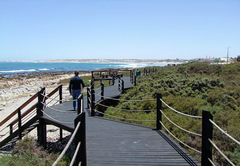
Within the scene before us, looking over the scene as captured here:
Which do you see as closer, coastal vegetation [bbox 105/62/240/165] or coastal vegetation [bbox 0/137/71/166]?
coastal vegetation [bbox 0/137/71/166]

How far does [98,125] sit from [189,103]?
4075 millimetres

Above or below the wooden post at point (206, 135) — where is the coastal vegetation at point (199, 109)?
below

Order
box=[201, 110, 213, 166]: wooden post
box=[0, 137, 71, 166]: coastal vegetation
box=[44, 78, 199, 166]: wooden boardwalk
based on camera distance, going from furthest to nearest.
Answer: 1. box=[0, 137, 71, 166]: coastal vegetation
2. box=[44, 78, 199, 166]: wooden boardwalk
3. box=[201, 110, 213, 166]: wooden post

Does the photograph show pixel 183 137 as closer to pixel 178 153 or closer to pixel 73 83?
pixel 178 153

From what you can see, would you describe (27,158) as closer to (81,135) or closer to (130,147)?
(130,147)

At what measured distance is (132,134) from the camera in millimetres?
6332

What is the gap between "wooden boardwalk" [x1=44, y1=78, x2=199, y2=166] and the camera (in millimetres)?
4483

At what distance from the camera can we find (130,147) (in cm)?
529

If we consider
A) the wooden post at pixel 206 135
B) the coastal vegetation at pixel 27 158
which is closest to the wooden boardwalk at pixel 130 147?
the wooden post at pixel 206 135

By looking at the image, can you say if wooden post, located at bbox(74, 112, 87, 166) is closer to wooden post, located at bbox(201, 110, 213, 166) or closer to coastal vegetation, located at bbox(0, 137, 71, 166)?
wooden post, located at bbox(201, 110, 213, 166)

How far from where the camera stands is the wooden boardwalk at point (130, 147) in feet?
14.7

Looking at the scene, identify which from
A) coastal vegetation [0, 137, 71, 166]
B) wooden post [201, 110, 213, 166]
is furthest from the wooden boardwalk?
coastal vegetation [0, 137, 71, 166]

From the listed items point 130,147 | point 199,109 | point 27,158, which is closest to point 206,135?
point 130,147

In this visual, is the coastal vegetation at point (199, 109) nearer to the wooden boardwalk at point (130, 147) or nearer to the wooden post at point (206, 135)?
the wooden boardwalk at point (130, 147)
